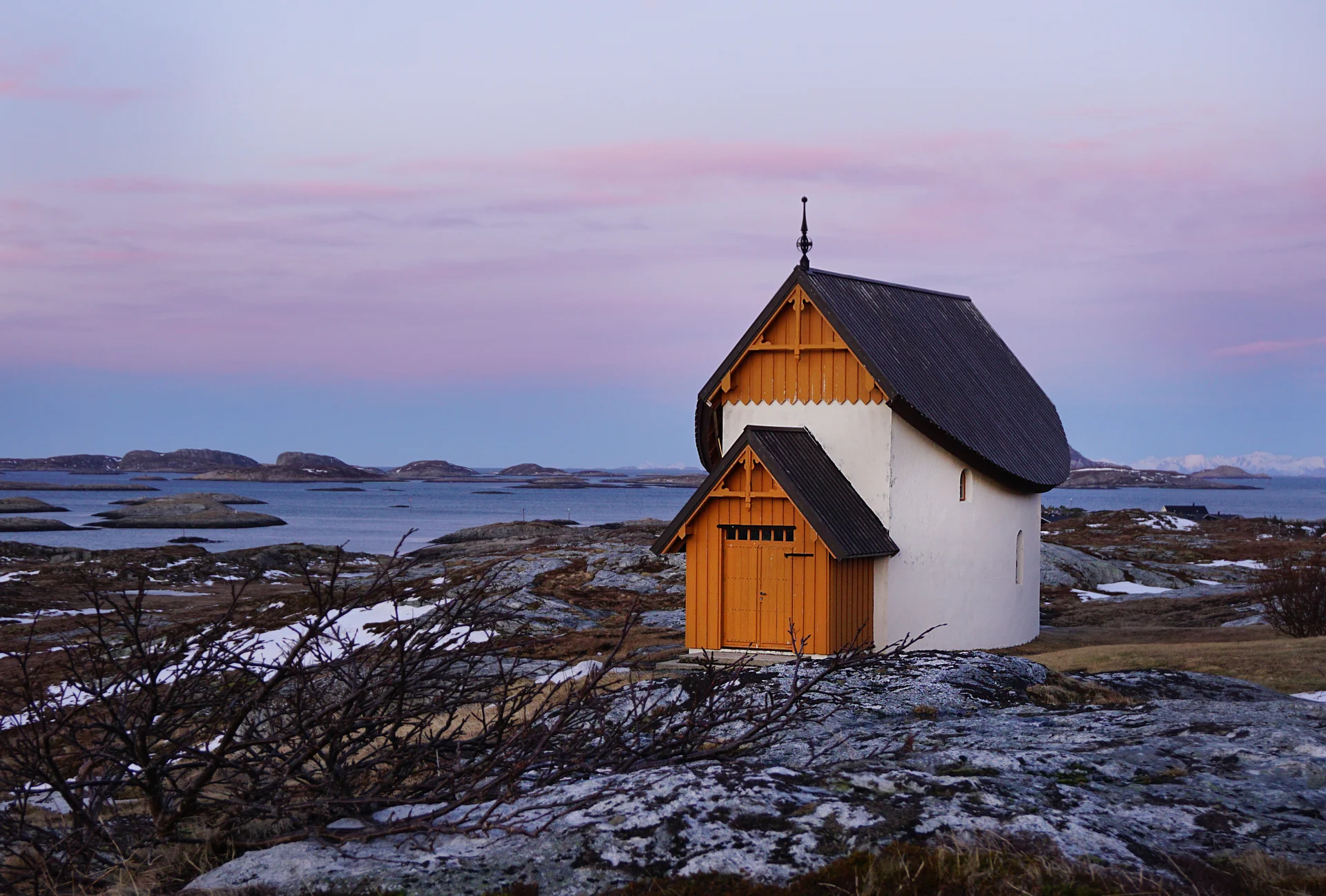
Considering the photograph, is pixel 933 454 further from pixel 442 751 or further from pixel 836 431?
pixel 442 751

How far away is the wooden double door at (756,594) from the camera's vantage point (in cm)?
2158

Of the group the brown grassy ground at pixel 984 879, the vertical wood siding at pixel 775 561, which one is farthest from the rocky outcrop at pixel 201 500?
the brown grassy ground at pixel 984 879

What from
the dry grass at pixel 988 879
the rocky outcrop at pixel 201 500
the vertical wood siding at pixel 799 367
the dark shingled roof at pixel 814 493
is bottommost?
the rocky outcrop at pixel 201 500

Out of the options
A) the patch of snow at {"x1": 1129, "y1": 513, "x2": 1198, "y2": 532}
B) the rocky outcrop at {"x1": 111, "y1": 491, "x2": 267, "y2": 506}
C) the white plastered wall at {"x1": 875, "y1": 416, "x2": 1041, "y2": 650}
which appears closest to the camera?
the white plastered wall at {"x1": 875, "y1": 416, "x2": 1041, "y2": 650}

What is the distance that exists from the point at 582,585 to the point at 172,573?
22.9 metres

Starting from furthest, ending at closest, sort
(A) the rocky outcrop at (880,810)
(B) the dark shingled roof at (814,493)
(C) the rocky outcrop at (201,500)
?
(C) the rocky outcrop at (201,500) → (B) the dark shingled roof at (814,493) → (A) the rocky outcrop at (880,810)

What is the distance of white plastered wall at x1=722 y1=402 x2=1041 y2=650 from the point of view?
902 inches

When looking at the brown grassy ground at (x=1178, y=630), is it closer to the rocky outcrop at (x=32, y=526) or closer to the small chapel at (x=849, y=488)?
the small chapel at (x=849, y=488)

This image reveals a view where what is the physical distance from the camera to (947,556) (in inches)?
954

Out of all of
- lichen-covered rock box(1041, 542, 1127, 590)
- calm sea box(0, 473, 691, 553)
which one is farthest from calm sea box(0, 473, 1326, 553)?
lichen-covered rock box(1041, 542, 1127, 590)

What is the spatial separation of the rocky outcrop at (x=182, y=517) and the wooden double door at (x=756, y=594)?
105038mm

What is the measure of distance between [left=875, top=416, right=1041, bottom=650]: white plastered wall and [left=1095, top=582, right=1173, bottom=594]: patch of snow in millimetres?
17745

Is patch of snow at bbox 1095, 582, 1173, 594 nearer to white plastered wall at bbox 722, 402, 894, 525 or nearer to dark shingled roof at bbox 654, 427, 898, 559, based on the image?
white plastered wall at bbox 722, 402, 894, 525

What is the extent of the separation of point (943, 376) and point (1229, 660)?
8625 millimetres
